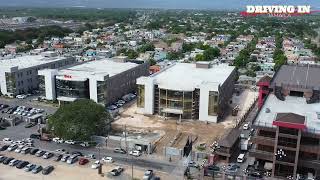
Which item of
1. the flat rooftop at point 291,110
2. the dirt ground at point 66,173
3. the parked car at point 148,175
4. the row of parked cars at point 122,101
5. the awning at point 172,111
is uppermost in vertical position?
the flat rooftop at point 291,110

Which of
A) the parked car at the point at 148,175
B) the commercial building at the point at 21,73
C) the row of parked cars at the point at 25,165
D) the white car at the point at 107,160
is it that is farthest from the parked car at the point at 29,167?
the commercial building at the point at 21,73

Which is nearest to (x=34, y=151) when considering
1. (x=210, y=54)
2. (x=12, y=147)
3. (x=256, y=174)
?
(x=12, y=147)

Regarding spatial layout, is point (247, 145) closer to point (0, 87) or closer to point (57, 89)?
point (57, 89)

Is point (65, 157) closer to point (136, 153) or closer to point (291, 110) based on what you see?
point (136, 153)

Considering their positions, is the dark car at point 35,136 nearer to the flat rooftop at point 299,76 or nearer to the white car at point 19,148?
the white car at point 19,148

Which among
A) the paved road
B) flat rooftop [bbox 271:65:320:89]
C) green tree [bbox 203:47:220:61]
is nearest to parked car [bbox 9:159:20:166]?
the paved road

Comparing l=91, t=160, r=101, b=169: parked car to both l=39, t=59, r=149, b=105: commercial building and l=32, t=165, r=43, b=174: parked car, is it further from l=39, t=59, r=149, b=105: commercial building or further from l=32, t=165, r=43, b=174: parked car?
l=39, t=59, r=149, b=105: commercial building

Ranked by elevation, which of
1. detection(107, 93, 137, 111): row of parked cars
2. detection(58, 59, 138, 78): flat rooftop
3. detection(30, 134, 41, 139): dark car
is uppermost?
detection(58, 59, 138, 78): flat rooftop
